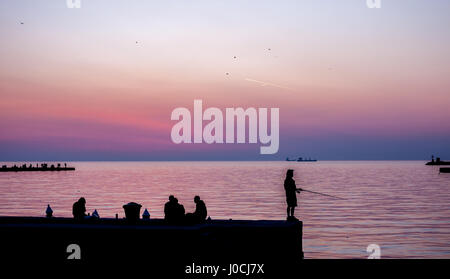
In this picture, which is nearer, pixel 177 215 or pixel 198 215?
pixel 177 215

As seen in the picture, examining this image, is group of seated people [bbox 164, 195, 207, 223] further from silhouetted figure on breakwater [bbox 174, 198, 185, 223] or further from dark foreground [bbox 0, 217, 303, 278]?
dark foreground [bbox 0, 217, 303, 278]

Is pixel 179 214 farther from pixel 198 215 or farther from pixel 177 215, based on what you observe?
pixel 198 215

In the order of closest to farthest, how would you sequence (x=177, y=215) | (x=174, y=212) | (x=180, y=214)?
(x=180, y=214) < (x=177, y=215) < (x=174, y=212)

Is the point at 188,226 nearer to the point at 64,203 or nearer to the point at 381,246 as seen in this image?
the point at 381,246

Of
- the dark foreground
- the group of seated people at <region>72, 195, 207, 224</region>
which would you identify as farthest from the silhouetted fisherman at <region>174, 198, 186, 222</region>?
the dark foreground

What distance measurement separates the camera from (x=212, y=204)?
234ft

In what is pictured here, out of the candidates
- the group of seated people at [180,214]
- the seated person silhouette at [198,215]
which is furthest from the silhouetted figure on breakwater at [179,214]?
the seated person silhouette at [198,215]

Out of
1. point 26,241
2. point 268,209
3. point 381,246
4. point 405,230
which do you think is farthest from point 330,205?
point 26,241

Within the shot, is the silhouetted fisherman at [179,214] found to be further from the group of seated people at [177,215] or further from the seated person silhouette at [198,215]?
the seated person silhouette at [198,215]

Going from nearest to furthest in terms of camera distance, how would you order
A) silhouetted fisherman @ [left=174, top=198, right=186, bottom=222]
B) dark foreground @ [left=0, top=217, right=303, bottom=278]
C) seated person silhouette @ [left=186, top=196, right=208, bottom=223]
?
dark foreground @ [left=0, top=217, right=303, bottom=278]
silhouetted fisherman @ [left=174, top=198, right=186, bottom=222]
seated person silhouette @ [left=186, top=196, right=208, bottom=223]

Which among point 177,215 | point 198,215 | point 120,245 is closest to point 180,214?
point 177,215

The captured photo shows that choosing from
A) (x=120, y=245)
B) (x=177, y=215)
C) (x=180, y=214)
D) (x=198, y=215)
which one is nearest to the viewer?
(x=120, y=245)
